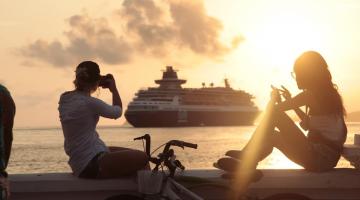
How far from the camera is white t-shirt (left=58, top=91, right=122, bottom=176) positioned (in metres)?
3.86

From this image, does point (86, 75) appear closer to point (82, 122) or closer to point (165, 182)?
point (82, 122)

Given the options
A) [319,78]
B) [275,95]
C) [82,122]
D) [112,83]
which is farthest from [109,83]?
[319,78]

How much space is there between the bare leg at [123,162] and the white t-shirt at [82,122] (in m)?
0.11

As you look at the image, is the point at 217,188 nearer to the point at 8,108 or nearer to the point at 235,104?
the point at 8,108

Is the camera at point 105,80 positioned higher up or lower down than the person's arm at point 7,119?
higher up

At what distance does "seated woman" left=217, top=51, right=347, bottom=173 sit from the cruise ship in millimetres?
77368

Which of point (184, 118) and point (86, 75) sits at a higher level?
point (86, 75)

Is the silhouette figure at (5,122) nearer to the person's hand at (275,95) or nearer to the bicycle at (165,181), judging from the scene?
the bicycle at (165,181)

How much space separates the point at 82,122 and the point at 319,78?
5.87 ft

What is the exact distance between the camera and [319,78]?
446cm

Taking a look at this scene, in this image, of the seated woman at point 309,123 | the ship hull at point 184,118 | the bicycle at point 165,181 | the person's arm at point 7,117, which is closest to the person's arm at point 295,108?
the seated woman at point 309,123

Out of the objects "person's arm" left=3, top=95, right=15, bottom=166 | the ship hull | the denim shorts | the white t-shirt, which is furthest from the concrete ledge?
the ship hull

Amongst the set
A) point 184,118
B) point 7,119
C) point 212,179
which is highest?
point 7,119

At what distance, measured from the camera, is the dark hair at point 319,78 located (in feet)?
14.6
